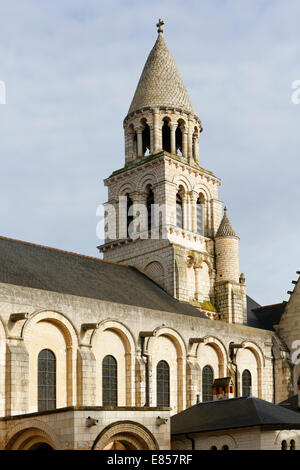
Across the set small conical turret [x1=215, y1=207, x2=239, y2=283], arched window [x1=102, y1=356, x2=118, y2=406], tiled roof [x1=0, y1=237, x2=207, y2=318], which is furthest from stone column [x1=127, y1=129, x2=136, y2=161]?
arched window [x1=102, y1=356, x2=118, y2=406]

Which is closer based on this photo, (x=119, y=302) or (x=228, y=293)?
(x=119, y=302)

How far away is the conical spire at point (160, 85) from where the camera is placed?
5909 cm

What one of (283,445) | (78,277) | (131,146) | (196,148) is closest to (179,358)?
(78,277)

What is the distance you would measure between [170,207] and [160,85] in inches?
386

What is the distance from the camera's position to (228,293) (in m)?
56.5

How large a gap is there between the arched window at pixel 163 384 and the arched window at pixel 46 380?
24.5 feet

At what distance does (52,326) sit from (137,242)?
57.7 ft

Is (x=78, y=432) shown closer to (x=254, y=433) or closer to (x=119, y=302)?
(x=254, y=433)

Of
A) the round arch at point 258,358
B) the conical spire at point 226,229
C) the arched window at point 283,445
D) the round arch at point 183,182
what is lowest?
the arched window at point 283,445

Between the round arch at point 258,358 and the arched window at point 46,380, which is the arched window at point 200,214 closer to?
the round arch at point 258,358

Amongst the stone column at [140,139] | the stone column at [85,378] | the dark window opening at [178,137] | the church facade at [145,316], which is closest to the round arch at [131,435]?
the church facade at [145,316]

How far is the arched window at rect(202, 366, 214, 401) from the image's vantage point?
48.0 metres

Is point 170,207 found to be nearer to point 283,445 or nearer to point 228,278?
point 228,278

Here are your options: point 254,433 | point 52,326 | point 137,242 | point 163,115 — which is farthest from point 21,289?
point 163,115
